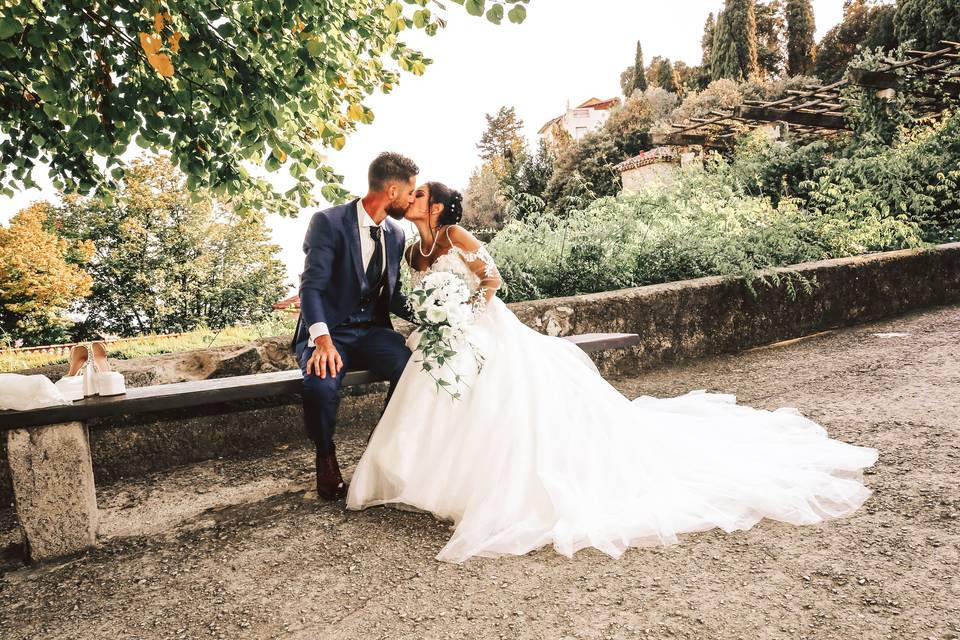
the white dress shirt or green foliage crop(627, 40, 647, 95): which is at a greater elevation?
green foliage crop(627, 40, 647, 95)

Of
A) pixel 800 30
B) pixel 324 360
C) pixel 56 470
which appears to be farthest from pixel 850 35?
pixel 56 470

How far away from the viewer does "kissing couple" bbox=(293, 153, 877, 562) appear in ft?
7.61

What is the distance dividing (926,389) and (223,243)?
19.8 meters

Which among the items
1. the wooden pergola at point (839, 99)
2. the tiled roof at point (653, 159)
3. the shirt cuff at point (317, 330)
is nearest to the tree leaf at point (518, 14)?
the shirt cuff at point (317, 330)

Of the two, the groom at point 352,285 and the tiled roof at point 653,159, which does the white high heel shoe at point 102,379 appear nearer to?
the groom at point 352,285

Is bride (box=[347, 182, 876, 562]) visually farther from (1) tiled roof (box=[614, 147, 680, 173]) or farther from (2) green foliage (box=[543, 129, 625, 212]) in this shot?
(2) green foliage (box=[543, 129, 625, 212])

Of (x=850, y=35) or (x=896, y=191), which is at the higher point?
(x=850, y=35)

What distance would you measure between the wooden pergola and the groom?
10147mm

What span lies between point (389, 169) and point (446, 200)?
0.35 metres

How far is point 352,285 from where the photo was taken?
10.5 feet

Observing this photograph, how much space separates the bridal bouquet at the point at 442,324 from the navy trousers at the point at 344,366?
0.38 metres

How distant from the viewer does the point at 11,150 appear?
12.1 ft

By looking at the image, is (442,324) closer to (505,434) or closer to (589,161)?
(505,434)

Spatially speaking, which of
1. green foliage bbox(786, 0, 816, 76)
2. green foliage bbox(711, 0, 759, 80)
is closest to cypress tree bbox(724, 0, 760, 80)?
green foliage bbox(711, 0, 759, 80)
